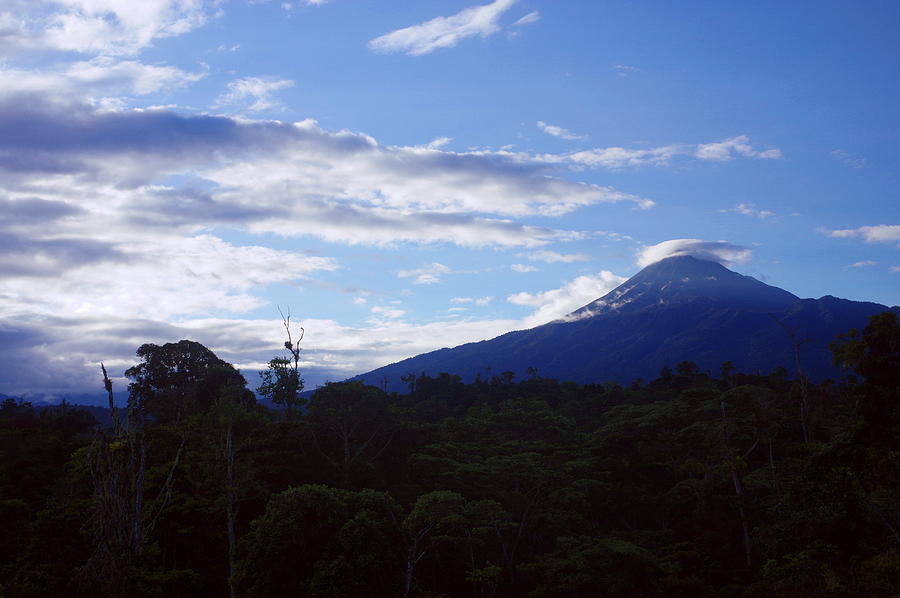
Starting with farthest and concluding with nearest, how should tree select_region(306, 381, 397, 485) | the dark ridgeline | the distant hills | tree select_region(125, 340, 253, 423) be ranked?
the distant hills
tree select_region(125, 340, 253, 423)
tree select_region(306, 381, 397, 485)
the dark ridgeline

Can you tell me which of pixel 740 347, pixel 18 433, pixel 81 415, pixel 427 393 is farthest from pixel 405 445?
pixel 740 347

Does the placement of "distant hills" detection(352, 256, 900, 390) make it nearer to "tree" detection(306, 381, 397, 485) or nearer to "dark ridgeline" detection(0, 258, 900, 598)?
"dark ridgeline" detection(0, 258, 900, 598)

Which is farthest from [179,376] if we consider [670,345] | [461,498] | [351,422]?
[670,345]

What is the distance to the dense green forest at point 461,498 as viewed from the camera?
18.5m

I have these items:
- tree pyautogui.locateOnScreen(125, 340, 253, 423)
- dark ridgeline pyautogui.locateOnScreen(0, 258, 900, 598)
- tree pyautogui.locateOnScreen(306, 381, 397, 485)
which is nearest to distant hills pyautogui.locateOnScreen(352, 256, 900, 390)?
tree pyautogui.locateOnScreen(125, 340, 253, 423)

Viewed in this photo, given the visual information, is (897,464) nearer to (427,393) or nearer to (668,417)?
(668,417)

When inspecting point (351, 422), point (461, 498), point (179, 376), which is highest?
point (179, 376)

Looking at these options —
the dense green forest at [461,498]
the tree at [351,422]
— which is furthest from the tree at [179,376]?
the tree at [351,422]

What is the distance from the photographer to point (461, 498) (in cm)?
2564

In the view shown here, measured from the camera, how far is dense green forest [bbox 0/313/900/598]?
18.5 m

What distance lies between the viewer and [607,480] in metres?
33.7

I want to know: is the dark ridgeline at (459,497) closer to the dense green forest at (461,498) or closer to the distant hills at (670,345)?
the dense green forest at (461,498)

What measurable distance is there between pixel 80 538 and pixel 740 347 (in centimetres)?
15989

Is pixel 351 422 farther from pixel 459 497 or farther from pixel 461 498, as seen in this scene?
pixel 459 497
